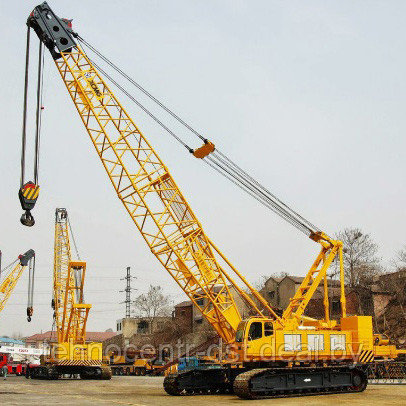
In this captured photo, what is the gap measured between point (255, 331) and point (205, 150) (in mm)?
9525

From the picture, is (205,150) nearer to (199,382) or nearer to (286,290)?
(199,382)

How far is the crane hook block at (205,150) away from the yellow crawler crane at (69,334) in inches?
875

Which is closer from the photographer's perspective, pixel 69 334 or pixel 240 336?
pixel 240 336

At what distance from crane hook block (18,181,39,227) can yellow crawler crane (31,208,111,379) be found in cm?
2416

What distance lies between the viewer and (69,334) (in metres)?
49.5

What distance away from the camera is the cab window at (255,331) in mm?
24922

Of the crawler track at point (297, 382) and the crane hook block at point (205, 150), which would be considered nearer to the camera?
the crawler track at point (297, 382)

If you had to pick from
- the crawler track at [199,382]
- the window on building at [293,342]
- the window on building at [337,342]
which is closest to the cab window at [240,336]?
the crawler track at [199,382]

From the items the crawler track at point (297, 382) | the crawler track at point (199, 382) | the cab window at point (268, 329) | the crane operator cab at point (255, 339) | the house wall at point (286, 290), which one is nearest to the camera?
the crawler track at point (297, 382)

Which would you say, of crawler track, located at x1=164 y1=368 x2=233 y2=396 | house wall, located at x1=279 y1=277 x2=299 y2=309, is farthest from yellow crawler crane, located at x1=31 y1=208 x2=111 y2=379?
house wall, located at x1=279 y1=277 x2=299 y2=309

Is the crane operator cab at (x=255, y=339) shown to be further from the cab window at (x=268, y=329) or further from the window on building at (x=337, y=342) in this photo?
the window on building at (x=337, y=342)

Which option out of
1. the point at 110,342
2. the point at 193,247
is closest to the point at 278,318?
the point at 193,247

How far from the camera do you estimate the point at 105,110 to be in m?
30.2

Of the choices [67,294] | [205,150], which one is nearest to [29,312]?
[67,294]
